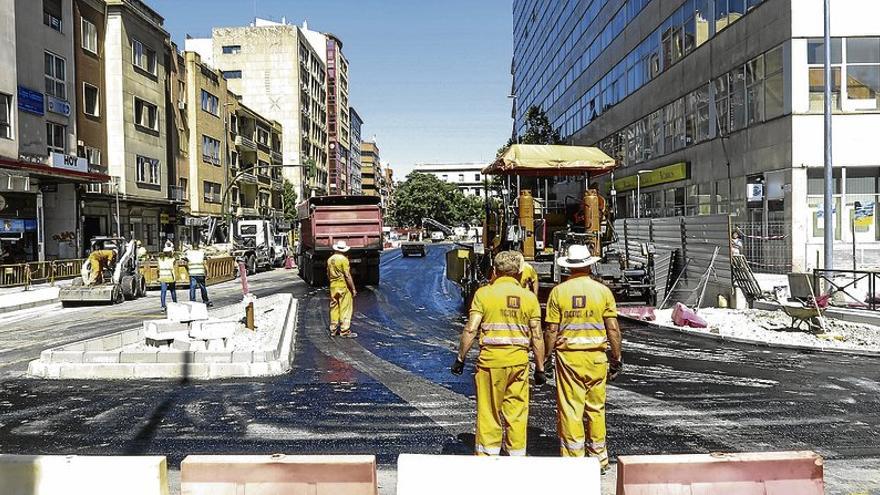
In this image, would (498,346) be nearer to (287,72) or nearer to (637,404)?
(637,404)

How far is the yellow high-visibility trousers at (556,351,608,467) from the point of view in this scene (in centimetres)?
530

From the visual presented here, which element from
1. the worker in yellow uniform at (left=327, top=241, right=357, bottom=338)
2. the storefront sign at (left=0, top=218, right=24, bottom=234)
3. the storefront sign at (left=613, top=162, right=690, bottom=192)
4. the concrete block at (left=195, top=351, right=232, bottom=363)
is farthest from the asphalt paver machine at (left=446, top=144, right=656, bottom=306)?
the storefront sign at (left=0, top=218, right=24, bottom=234)

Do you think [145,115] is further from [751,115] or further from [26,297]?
[751,115]

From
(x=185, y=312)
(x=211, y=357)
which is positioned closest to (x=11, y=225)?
(x=185, y=312)

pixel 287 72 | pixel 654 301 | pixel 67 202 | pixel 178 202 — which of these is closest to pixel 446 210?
pixel 287 72

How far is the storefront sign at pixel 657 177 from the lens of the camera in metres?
30.6

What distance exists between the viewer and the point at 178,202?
40.5 metres

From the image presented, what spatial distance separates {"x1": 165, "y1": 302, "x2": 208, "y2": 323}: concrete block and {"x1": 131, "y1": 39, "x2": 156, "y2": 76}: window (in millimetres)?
29260

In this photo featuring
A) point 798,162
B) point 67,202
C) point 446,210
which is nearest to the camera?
point 798,162

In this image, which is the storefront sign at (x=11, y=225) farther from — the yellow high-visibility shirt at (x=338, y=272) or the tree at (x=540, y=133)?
the tree at (x=540, y=133)

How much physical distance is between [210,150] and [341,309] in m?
39.2

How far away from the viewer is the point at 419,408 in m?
7.48

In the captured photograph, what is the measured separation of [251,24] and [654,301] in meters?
75.2

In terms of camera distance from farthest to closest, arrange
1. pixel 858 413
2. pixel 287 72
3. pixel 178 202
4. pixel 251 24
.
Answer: pixel 251 24 → pixel 287 72 → pixel 178 202 → pixel 858 413
